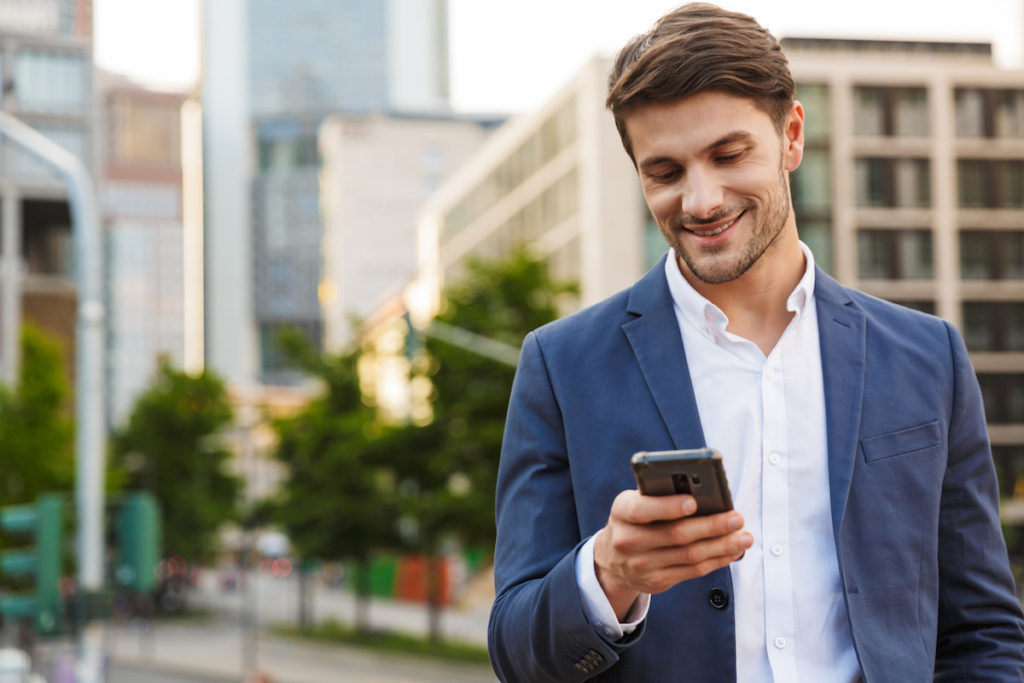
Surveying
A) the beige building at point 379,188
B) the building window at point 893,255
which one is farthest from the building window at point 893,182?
the beige building at point 379,188

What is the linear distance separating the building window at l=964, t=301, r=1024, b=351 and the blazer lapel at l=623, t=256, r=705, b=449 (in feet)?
165

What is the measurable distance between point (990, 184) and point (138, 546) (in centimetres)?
4766

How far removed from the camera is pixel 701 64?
1.70 metres

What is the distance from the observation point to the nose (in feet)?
5.66

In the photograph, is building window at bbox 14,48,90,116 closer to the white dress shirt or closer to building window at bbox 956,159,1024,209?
building window at bbox 956,159,1024,209

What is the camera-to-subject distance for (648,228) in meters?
45.1

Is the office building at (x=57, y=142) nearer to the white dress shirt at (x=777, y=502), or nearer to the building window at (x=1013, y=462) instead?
the building window at (x=1013, y=462)

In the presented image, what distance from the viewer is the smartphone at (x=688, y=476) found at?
1339 millimetres

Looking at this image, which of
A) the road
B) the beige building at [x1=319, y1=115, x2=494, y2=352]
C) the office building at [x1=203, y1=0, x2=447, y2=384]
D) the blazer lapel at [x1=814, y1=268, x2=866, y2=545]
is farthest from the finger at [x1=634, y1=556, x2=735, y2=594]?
the office building at [x1=203, y1=0, x2=447, y2=384]

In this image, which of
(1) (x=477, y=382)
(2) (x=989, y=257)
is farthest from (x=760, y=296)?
(2) (x=989, y=257)

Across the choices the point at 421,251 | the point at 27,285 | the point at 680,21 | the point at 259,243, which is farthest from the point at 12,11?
the point at 259,243

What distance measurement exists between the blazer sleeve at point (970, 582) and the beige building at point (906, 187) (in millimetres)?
43689

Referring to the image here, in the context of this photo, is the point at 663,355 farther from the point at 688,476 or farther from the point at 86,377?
the point at 86,377

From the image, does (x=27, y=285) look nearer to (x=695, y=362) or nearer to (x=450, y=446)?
(x=450, y=446)
